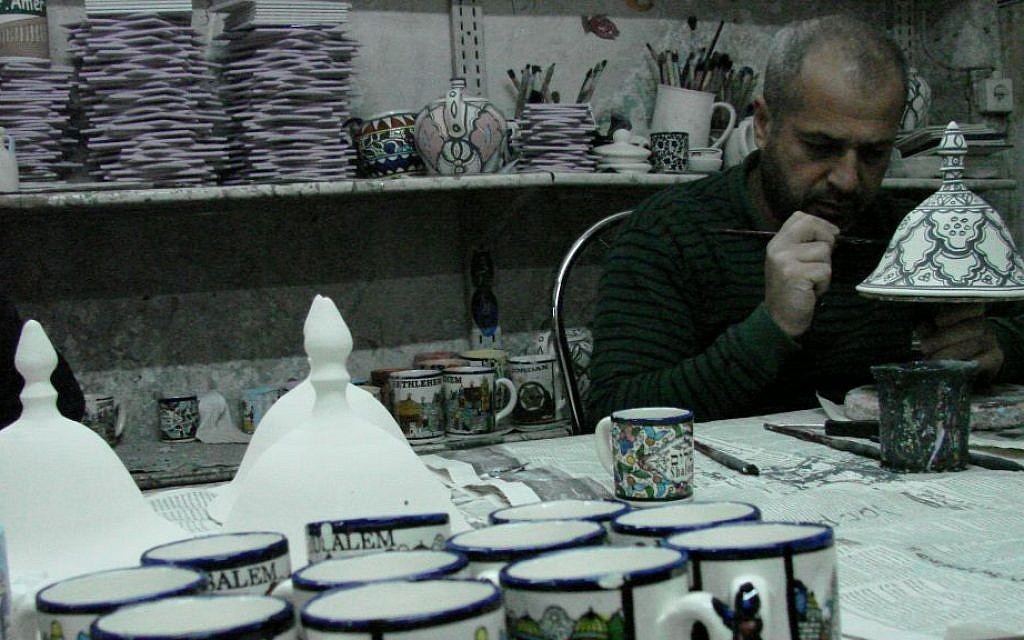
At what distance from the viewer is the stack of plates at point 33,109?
1.96m

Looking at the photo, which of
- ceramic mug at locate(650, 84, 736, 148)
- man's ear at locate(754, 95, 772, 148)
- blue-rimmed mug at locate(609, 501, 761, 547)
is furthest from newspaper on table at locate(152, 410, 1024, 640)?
ceramic mug at locate(650, 84, 736, 148)

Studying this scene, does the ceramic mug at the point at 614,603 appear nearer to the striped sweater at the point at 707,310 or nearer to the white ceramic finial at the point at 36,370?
the white ceramic finial at the point at 36,370

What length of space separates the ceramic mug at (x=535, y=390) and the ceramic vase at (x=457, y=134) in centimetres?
40

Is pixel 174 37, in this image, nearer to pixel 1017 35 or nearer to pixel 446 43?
pixel 446 43

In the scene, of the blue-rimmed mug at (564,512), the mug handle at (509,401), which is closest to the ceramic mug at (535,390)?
the mug handle at (509,401)

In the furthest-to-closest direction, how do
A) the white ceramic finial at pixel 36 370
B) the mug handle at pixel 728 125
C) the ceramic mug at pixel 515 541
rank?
the mug handle at pixel 728 125 < the white ceramic finial at pixel 36 370 < the ceramic mug at pixel 515 541

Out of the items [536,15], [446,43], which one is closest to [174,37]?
[446,43]

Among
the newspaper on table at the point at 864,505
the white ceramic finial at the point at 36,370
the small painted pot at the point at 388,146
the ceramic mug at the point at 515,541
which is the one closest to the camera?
the ceramic mug at the point at 515,541

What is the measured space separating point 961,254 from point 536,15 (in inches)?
62.0

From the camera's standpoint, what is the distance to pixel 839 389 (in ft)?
5.63

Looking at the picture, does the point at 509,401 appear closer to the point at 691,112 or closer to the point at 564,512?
the point at 691,112

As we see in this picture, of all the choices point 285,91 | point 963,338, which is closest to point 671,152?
point 285,91

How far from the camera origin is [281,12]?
208 centimetres

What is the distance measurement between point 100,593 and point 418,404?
150 cm
